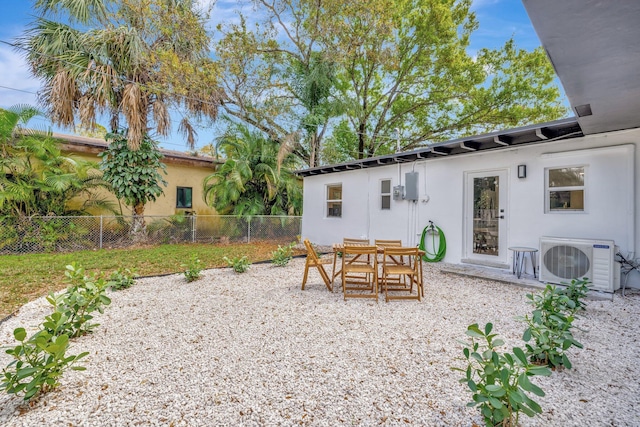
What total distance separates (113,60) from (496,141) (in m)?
9.08

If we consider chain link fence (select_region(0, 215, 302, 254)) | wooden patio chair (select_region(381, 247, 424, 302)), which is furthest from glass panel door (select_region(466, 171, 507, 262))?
→ chain link fence (select_region(0, 215, 302, 254))

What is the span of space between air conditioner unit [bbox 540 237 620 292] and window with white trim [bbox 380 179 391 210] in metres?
3.65

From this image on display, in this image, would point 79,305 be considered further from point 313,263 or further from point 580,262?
point 580,262

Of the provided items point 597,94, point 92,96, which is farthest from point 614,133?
point 92,96

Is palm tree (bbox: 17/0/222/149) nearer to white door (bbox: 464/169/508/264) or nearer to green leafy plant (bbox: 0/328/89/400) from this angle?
green leafy plant (bbox: 0/328/89/400)

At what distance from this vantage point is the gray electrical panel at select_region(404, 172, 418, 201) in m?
7.19

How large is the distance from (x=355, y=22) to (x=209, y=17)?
5297mm

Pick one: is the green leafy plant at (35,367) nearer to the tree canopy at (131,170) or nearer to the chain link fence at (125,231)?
the chain link fence at (125,231)

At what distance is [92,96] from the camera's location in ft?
24.8

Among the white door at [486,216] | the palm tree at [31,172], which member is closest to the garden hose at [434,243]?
the white door at [486,216]

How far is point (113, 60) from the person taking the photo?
782 cm

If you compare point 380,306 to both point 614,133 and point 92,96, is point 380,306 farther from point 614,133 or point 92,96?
point 92,96

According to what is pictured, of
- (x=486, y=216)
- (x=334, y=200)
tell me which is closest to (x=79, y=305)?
(x=486, y=216)

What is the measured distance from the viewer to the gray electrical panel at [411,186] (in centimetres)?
719
